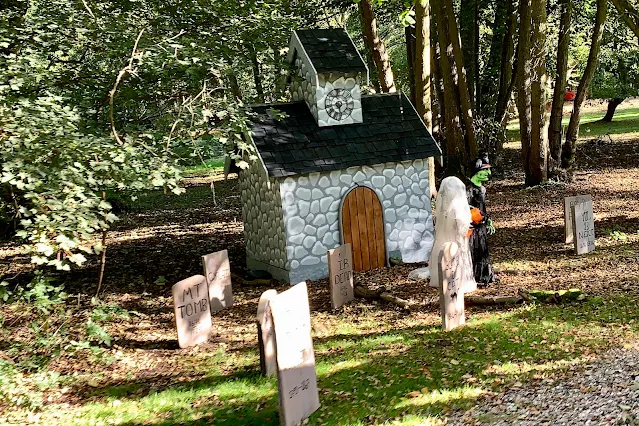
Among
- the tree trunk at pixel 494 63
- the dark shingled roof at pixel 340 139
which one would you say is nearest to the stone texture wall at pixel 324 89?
the dark shingled roof at pixel 340 139

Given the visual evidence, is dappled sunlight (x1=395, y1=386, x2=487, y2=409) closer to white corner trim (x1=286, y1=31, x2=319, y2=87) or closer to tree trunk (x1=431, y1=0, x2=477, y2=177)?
white corner trim (x1=286, y1=31, x2=319, y2=87)

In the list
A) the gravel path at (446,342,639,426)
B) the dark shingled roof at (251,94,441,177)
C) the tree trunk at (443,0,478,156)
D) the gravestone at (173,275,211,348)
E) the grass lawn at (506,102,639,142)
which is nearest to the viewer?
the gravel path at (446,342,639,426)

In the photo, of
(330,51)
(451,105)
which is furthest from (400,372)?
(451,105)

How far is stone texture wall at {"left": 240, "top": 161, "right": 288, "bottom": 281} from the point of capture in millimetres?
12672

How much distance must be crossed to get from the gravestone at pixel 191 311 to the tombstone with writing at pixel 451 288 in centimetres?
333

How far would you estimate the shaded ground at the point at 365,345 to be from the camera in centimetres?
696

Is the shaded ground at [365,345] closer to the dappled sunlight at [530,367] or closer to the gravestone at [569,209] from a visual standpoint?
the dappled sunlight at [530,367]

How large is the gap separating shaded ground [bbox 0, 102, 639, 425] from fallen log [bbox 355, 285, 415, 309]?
19 centimetres

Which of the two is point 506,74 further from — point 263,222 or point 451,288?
point 451,288

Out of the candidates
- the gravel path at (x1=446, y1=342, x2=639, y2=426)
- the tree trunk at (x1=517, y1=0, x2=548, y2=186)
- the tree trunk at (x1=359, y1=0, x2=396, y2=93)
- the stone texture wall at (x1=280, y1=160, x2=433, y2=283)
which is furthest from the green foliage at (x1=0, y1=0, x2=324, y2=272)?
the tree trunk at (x1=517, y1=0, x2=548, y2=186)

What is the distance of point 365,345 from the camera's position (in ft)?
28.4

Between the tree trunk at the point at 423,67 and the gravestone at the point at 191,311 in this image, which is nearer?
the gravestone at the point at 191,311

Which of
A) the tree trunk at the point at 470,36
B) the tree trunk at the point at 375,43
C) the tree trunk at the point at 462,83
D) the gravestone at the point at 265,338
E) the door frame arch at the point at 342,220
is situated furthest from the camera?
the tree trunk at the point at 470,36

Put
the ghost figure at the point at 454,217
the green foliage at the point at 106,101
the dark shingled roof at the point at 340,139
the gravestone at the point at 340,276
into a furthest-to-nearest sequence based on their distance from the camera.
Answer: the dark shingled roof at the point at 340,139 < the gravestone at the point at 340,276 < the ghost figure at the point at 454,217 < the green foliage at the point at 106,101
